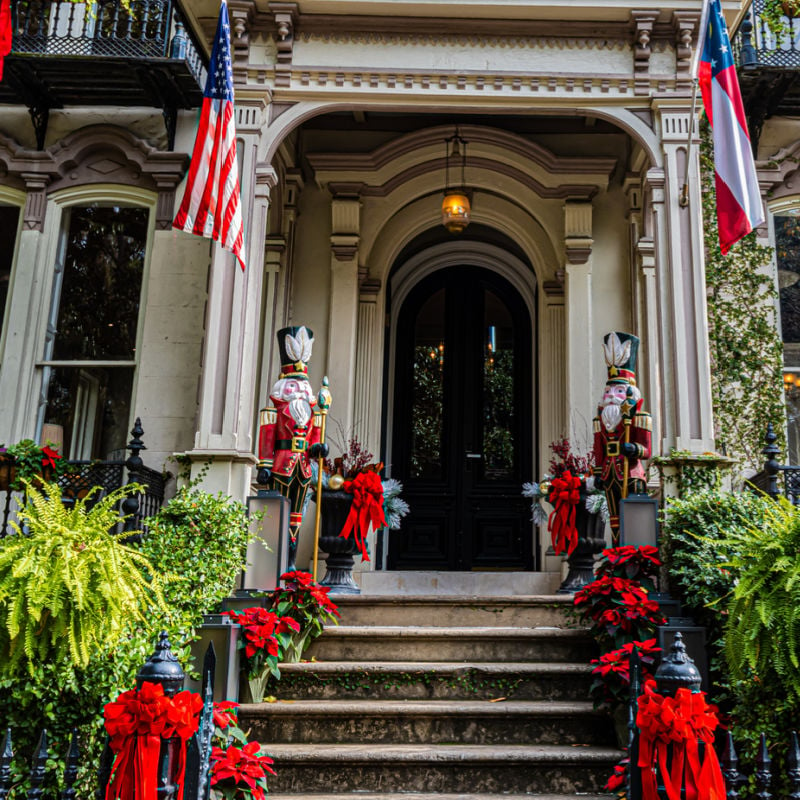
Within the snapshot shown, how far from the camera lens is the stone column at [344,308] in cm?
948

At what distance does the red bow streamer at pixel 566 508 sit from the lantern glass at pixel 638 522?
86cm

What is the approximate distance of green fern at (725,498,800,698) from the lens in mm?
3986

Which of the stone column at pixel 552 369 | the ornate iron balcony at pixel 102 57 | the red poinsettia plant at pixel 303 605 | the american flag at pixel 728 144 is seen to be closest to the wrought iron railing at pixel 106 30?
the ornate iron balcony at pixel 102 57

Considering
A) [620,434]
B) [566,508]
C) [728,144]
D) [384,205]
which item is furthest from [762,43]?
[566,508]

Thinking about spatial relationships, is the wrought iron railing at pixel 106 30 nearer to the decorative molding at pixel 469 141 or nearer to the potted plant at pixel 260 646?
the decorative molding at pixel 469 141

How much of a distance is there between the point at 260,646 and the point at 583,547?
3.06m

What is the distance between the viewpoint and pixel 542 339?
33.5 ft

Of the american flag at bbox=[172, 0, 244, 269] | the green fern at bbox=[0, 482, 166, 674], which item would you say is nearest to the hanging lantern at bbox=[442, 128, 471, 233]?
the american flag at bbox=[172, 0, 244, 269]

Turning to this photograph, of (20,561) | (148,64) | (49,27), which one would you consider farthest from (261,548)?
(49,27)

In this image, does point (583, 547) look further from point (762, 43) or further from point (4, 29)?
point (4, 29)

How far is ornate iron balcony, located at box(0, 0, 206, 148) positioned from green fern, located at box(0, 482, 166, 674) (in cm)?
552

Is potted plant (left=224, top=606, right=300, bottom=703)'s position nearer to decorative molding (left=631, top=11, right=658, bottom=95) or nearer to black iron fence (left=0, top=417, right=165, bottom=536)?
black iron fence (left=0, top=417, right=165, bottom=536)

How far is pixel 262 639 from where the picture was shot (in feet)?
17.8

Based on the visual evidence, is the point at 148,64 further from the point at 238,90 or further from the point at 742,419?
the point at 742,419
